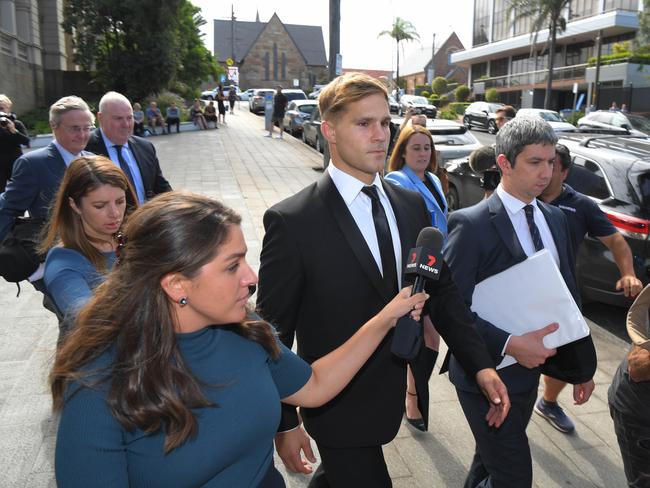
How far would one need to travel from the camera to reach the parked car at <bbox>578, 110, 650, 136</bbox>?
20234mm

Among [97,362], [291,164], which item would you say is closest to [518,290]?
[97,362]

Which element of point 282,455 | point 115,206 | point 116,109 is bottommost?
point 282,455

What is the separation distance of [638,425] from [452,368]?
81 centimetres

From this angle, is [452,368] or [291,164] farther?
[291,164]

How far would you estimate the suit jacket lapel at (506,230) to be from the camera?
2.65 meters

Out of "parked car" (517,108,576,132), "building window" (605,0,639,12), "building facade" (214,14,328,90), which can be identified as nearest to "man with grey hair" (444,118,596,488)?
"parked car" (517,108,576,132)

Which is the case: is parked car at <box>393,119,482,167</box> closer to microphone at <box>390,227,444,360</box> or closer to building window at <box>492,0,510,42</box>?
microphone at <box>390,227,444,360</box>

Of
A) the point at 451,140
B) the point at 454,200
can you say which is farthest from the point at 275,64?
the point at 454,200

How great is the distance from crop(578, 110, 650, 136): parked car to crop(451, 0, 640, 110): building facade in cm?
1946

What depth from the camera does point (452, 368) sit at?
2812 mm

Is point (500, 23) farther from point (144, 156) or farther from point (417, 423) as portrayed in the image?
point (417, 423)

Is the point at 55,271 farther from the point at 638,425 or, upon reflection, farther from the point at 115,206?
the point at 638,425

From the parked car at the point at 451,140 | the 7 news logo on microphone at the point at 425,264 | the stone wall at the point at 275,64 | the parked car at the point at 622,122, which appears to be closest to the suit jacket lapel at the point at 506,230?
the 7 news logo on microphone at the point at 425,264

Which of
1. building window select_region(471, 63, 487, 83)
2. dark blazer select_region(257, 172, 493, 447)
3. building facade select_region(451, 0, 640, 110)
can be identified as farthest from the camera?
building window select_region(471, 63, 487, 83)
